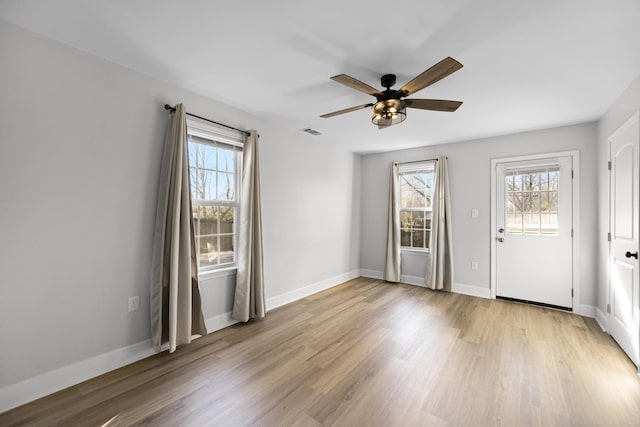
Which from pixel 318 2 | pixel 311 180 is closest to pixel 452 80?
pixel 318 2

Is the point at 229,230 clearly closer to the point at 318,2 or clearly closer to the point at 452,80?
the point at 318,2

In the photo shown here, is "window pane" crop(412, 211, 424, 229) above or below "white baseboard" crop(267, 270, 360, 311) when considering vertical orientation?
above

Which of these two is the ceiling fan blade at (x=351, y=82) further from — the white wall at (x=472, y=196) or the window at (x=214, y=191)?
the white wall at (x=472, y=196)

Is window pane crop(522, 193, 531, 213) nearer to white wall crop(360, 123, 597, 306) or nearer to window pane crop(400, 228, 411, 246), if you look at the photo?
white wall crop(360, 123, 597, 306)

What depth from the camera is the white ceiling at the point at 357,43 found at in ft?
5.60

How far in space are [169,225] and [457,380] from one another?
2733mm

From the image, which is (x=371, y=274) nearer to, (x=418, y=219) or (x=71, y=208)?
(x=418, y=219)

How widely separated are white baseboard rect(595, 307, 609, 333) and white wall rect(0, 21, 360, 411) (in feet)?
14.6

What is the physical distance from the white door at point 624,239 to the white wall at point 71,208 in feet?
13.3

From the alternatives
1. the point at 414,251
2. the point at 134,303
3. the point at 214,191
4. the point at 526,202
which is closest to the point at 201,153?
the point at 214,191

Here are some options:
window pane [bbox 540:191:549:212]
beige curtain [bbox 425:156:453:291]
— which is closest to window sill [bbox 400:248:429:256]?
beige curtain [bbox 425:156:453:291]

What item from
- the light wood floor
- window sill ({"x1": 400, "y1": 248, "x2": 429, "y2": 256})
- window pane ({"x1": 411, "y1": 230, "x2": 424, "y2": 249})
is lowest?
the light wood floor

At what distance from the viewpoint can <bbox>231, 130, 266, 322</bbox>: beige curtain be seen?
126 inches

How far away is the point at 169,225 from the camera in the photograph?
2.54 meters
